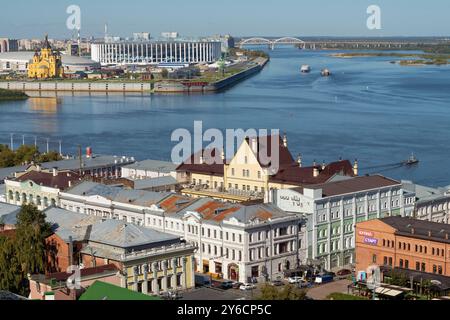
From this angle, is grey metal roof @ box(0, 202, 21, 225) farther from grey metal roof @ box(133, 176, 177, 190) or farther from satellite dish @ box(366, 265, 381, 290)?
satellite dish @ box(366, 265, 381, 290)

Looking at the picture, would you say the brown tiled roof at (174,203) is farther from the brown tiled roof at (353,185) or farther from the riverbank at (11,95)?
the riverbank at (11,95)

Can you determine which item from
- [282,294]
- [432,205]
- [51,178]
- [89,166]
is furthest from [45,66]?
[282,294]

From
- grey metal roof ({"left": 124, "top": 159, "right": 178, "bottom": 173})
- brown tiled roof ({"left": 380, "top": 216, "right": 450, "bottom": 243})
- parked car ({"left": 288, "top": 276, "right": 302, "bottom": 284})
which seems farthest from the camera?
grey metal roof ({"left": 124, "top": 159, "right": 178, "bottom": 173})

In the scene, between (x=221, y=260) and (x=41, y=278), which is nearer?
(x=41, y=278)

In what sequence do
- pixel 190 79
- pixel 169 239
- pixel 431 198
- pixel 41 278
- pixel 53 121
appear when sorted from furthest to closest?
1. pixel 190 79
2. pixel 53 121
3. pixel 431 198
4. pixel 169 239
5. pixel 41 278

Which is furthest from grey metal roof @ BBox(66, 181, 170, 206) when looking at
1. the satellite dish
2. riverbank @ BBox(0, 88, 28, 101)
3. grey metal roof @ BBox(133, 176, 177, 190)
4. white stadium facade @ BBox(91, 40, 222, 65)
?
white stadium facade @ BBox(91, 40, 222, 65)

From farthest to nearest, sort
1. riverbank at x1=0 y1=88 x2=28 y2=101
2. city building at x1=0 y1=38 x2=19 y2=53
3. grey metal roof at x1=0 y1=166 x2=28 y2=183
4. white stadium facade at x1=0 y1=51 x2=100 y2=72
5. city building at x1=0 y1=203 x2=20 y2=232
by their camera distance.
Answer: city building at x1=0 y1=38 x2=19 y2=53, white stadium facade at x1=0 y1=51 x2=100 y2=72, riverbank at x1=0 y1=88 x2=28 y2=101, grey metal roof at x1=0 y1=166 x2=28 y2=183, city building at x1=0 y1=203 x2=20 y2=232
